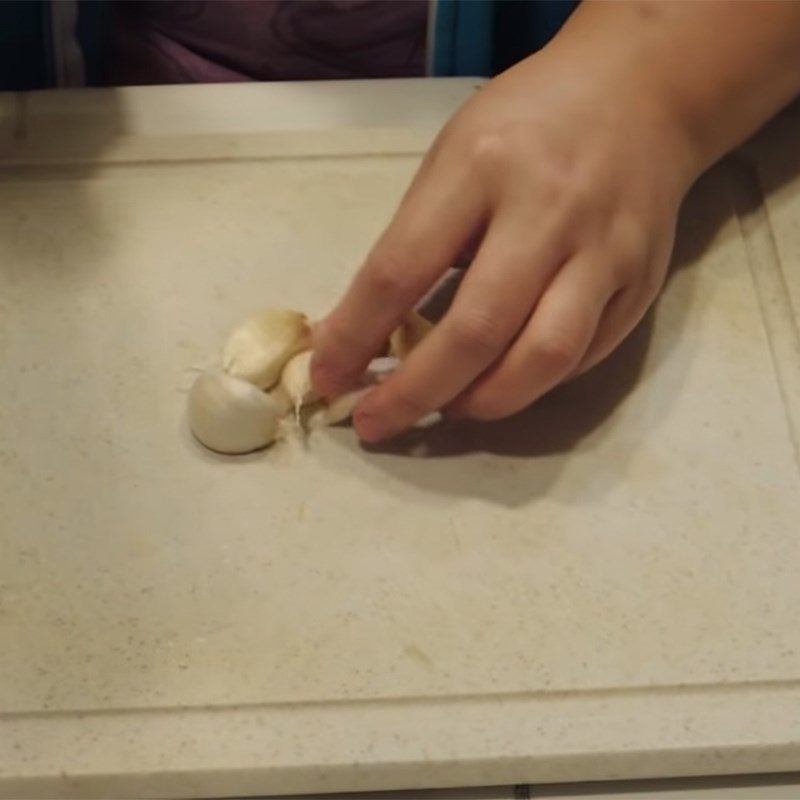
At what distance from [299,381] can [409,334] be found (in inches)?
2.2

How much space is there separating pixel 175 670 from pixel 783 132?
45 centimetres

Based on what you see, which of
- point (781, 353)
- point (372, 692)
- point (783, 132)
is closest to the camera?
point (372, 692)

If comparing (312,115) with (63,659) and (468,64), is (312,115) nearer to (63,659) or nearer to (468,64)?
(468,64)

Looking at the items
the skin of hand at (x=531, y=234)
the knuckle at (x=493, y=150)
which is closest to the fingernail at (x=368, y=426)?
the skin of hand at (x=531, y=234)

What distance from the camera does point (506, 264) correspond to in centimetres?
54

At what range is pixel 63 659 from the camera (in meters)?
0.49

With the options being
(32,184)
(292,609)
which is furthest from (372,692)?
(32,184)

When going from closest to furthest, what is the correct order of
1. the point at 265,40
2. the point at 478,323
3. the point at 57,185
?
the point at 478,323 < the point at 57,185 < the point at 265,40

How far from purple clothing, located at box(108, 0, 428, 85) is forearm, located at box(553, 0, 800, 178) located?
184 mm

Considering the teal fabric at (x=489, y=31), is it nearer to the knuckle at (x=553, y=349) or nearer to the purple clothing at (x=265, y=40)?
the purple clothing at (x=265, y=40)

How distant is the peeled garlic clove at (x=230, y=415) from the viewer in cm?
55

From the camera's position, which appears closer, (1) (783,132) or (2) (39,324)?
(2) (39,324)

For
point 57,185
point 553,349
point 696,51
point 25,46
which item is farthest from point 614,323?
point 25,46

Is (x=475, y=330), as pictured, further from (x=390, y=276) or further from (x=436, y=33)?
(x=436, y=33)
